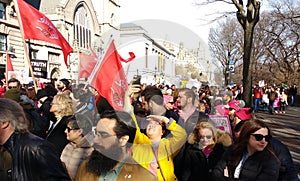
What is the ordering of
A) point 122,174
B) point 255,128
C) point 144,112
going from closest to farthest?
1. point 122,174
2. point 255,128
3. point 144,112

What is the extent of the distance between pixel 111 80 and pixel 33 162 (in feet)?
6.64

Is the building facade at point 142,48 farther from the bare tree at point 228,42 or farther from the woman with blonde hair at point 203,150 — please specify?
the bare tree at point 228,42

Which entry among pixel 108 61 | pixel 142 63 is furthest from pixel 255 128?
pixel 108 61

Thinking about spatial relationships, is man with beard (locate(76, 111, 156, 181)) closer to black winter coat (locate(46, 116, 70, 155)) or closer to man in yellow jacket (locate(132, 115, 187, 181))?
man in yellow jacket (locate(132, 115, 187, 181))

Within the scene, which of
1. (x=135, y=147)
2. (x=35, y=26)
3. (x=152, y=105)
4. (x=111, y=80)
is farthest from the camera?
(x=35, y=26)

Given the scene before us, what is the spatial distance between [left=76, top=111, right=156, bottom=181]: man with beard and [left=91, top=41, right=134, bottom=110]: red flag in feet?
4.83

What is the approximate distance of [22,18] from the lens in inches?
291

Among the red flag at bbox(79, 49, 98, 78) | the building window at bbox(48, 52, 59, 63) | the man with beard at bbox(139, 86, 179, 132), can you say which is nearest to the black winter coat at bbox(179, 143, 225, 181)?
the man with beard at bbox(139, 86, 179, 132)

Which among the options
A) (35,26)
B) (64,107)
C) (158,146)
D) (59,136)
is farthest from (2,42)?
(158,146)

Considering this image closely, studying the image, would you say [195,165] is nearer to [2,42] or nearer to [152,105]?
[152,105]

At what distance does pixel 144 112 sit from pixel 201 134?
83 centimetres

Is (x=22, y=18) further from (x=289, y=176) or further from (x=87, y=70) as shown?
(x=289, y=176)

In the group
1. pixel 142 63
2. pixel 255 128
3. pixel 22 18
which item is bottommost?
pixel 255 128

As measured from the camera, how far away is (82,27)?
46688mm
